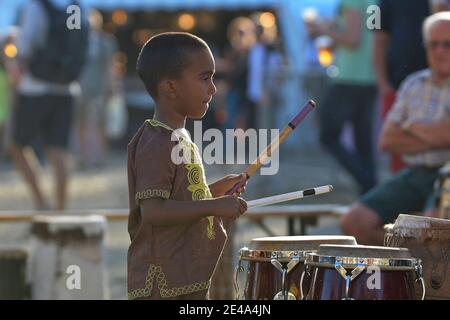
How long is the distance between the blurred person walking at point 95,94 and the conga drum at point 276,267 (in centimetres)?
1076

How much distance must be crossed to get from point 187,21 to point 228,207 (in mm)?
17556

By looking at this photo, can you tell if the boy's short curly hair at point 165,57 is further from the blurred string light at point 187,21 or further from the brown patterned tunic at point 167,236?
the blurred string light at point 187,21

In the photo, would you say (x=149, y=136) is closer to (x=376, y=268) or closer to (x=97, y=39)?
(x=376, y=268)

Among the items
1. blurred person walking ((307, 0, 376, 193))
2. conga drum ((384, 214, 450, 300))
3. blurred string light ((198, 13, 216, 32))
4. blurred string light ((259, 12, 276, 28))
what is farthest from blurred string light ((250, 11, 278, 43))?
conga drum ((384, 214, 450, 300))

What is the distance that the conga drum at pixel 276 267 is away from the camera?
4.22 m

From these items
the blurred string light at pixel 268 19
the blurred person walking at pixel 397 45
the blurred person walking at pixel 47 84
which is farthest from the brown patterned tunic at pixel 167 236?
the blurred string light at pixel 268 19

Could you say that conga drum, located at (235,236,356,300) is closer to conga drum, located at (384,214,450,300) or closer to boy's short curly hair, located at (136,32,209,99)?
conga drum, located at (384,214,450,300)

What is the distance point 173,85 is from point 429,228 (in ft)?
3.70

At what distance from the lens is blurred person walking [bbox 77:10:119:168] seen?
1550 cm

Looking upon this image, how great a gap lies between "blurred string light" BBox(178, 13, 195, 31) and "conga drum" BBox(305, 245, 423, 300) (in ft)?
57.0

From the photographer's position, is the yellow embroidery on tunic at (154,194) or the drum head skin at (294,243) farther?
the drum head skin at (294,243)

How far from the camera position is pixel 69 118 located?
9.77 meters

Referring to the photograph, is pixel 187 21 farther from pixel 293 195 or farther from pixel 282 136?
pixel 293 195

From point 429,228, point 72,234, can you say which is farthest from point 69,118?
point 429,228
